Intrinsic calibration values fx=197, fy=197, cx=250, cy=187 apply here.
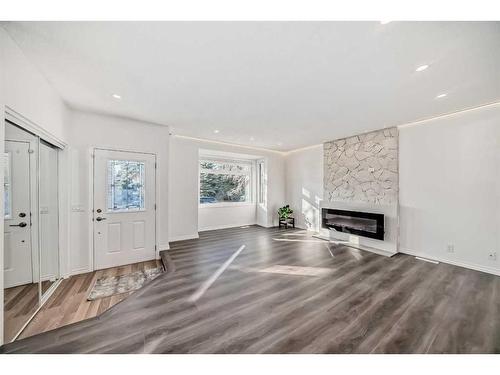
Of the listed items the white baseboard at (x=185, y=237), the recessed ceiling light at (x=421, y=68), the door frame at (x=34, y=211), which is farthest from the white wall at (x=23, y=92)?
the recessed ceiling light at (x=421, y=68)

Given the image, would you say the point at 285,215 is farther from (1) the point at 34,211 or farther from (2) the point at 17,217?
Result: (2) the point at 17,217

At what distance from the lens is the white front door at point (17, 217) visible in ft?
7.30

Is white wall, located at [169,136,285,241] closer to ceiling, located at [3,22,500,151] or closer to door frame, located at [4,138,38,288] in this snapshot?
ceiling, located at [3,22,500,151]

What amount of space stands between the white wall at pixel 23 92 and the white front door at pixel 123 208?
39.8 inches

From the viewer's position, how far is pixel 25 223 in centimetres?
238

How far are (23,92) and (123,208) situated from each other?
2.22 meters

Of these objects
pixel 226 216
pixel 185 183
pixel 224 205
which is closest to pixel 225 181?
pixel 224 205

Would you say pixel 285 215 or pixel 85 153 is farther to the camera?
pixel 285 215

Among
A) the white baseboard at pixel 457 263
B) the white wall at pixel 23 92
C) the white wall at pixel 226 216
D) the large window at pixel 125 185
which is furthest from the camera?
the white wall at pixel 226 216

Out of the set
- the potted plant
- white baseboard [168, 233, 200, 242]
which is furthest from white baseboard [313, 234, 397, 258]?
white baseboard [168, 233, 200, 242]

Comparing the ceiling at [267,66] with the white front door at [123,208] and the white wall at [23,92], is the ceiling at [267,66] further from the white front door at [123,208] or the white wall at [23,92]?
the white front door at [123,208]

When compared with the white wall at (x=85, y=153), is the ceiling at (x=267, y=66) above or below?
above

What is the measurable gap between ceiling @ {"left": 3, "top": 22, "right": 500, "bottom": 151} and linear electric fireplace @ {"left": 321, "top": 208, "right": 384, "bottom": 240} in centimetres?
215
